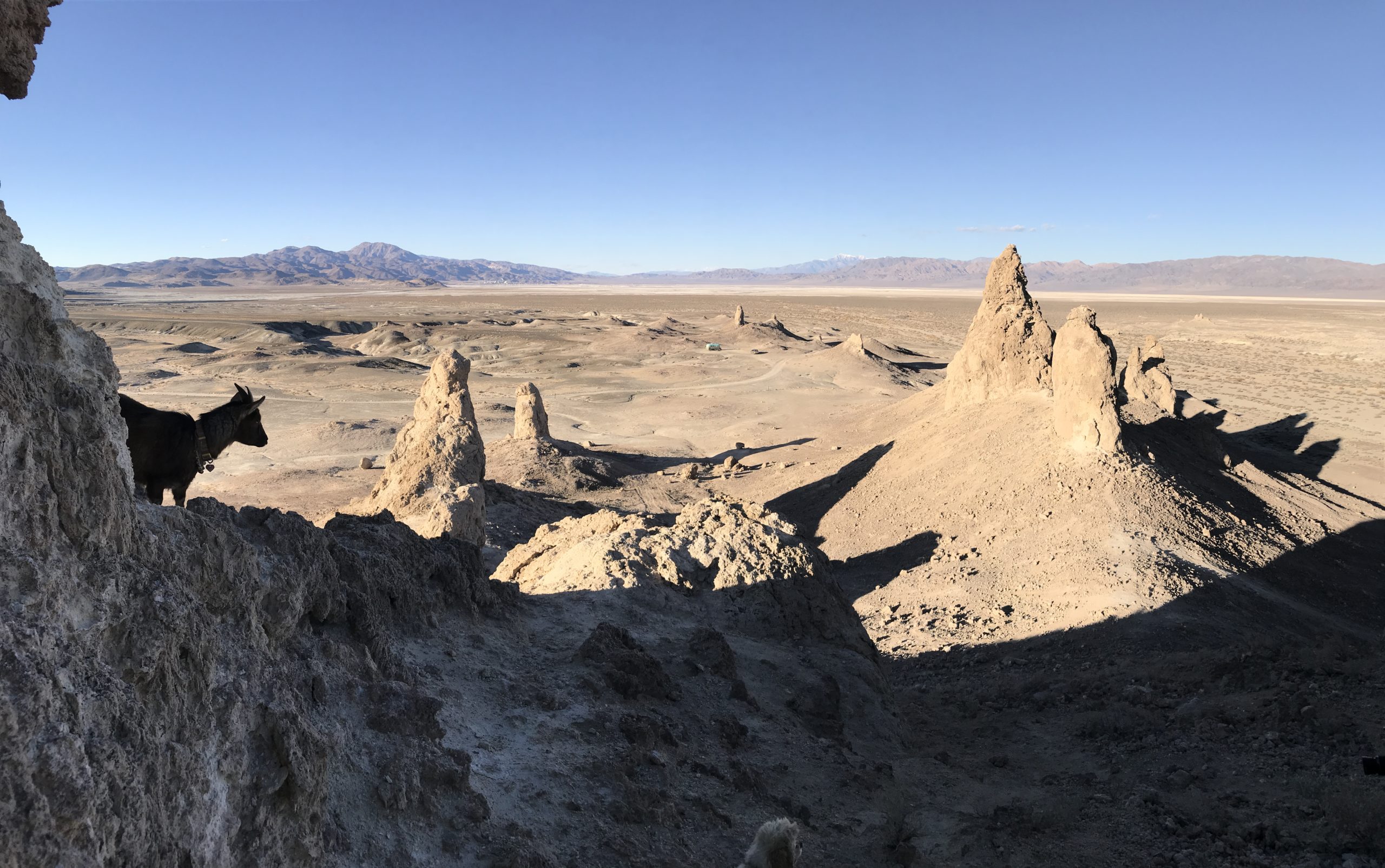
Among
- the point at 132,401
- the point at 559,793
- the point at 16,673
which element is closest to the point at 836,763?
the point at 559,793

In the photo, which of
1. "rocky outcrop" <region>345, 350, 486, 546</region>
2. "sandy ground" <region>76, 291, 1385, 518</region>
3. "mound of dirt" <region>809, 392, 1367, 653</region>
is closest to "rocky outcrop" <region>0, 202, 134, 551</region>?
"rocky outcrop" <region>345, 350, 486, 546</region>

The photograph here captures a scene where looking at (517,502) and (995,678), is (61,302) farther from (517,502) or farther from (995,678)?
(517,502)

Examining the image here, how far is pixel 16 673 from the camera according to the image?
244 centimetres

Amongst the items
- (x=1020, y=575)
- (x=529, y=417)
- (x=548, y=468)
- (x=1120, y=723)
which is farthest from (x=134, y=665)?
(x=529, y=417)

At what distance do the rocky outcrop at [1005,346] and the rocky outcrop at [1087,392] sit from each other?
8.51 feet

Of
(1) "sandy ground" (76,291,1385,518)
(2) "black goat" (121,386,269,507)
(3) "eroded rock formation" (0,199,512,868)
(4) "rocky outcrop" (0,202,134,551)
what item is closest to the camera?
(3) "eroded rock formation" (0,199,512,868)

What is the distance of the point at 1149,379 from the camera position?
20.3 m

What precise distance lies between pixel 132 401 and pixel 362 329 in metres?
70.2

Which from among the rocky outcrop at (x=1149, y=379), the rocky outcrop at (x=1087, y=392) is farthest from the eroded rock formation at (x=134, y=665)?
the rocky outcrop at (x=1149, y=379)

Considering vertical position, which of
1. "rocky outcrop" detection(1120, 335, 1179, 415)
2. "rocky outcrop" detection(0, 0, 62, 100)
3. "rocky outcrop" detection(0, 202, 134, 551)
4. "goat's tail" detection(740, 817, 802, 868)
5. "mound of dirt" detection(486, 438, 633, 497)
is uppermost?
"rocky outcrop" detection(0, 0, 62, 100)

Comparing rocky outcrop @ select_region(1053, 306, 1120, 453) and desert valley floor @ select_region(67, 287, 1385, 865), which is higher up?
rocky outcrop @ select_region(1053, 306, 1120, 453)

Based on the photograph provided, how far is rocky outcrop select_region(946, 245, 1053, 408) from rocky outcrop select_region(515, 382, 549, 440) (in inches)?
390

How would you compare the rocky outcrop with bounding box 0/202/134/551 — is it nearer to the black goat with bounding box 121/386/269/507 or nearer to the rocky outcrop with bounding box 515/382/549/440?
the black goat with bounding box 121/386/269/507

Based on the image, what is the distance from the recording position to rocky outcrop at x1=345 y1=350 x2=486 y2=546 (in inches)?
449
